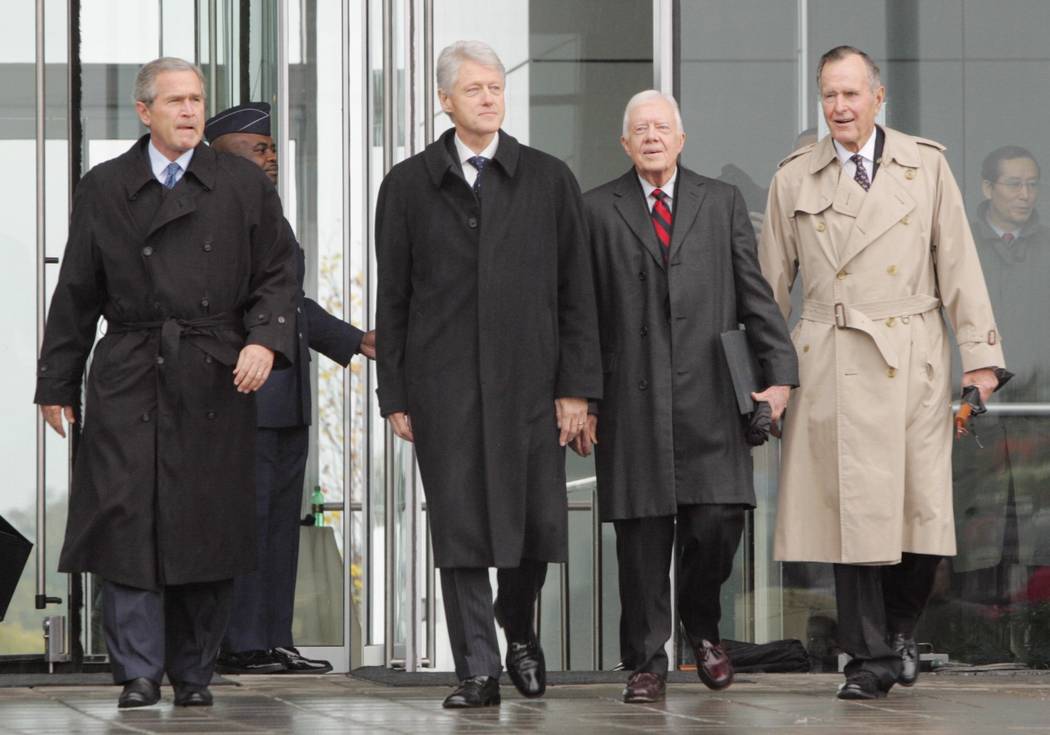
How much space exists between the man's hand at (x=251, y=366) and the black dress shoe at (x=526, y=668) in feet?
3.56

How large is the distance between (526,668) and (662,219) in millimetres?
1392

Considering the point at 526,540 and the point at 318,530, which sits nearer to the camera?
the point at 526,540

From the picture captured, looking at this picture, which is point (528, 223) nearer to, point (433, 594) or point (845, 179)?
point (845, 179)

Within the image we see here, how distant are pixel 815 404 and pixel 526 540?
3.16 ft

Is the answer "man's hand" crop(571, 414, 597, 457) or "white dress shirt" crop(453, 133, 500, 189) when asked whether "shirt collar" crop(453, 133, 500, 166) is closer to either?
"white dress shirt" crop(453, 133, 500, 189)

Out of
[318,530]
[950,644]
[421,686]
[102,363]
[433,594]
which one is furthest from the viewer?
[318,530]

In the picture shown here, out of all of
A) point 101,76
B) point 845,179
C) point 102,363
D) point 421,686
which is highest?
point 101,76

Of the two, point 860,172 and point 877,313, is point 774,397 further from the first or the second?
point 860,172

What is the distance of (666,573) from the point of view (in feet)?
23.2

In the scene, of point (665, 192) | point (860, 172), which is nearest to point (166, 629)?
point (665, 192)

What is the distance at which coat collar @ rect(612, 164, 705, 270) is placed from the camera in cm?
711

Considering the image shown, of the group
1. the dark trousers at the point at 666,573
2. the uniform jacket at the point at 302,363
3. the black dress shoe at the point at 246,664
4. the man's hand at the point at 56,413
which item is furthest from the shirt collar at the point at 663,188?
the black dress shoe at the point at 246,664

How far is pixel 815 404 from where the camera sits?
23.3 ft

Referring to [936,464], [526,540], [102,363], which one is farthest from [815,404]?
[102,363]
